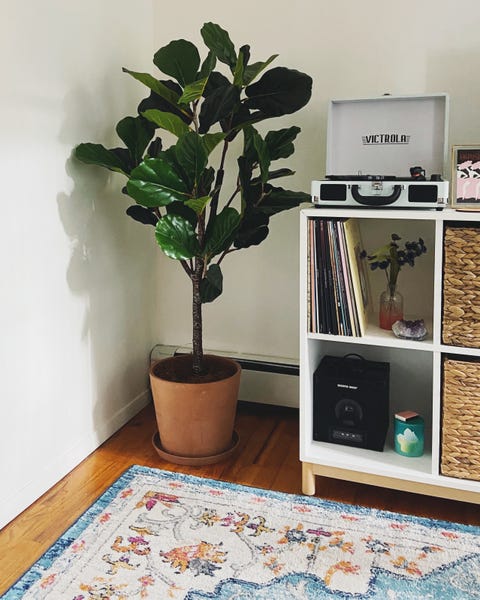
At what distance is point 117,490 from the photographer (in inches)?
83.9

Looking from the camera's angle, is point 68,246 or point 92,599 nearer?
point 92,599

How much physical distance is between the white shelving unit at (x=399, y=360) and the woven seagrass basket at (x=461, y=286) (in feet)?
0.06

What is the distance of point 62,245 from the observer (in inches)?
85.6

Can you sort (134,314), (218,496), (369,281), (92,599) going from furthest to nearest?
(134,314) → (369,281) → (218,496) → (92,599)

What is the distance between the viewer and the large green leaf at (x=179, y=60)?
6.98 ft

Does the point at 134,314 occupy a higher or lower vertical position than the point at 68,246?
lower

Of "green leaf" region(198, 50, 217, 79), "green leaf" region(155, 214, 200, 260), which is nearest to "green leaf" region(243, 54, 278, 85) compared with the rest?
"green leaf" region(198, 50, 217, 79)

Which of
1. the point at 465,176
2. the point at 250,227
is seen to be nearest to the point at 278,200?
the point at 250,227

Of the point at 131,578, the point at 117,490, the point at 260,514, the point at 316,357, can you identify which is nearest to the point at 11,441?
the point at 117,490

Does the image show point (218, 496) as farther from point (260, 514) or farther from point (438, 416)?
point (438, 416)

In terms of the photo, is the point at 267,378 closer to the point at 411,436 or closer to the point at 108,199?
the point at 411,436

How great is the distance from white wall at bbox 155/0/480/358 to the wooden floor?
358mm

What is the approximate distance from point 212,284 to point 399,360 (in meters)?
0.76

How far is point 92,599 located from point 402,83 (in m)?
1.85
